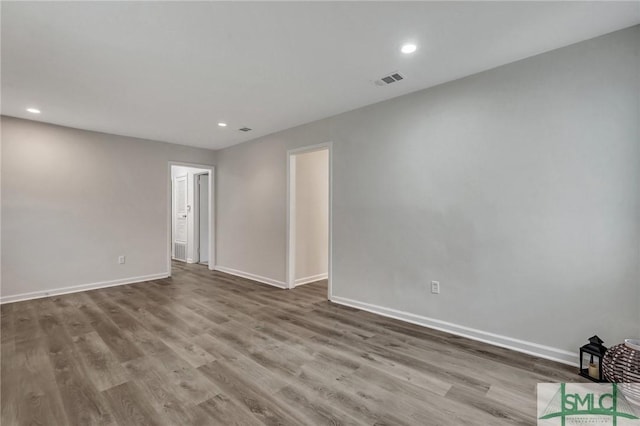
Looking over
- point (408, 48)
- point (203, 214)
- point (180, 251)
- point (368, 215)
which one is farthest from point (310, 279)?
point (180, 251)

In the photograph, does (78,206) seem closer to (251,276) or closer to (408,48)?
(251,276)

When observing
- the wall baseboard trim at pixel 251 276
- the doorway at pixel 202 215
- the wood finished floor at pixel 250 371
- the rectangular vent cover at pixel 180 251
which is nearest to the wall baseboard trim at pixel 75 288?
the wood finished floor at pixel 250 371

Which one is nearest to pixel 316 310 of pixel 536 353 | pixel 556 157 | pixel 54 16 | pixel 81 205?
pixel 536 353

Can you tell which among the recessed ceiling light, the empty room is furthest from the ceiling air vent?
the recessed ceiling light

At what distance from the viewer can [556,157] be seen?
2344 millimetres

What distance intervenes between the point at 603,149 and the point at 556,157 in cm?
27

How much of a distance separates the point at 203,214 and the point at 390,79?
5432 mm

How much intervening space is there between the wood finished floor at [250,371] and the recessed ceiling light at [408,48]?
2.51m

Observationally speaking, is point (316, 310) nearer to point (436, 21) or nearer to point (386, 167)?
point (386, 167)

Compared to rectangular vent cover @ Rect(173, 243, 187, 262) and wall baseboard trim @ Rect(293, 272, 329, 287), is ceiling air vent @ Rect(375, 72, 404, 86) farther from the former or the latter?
rectangular vent cover @ Rect(173, 243, 187, 262)

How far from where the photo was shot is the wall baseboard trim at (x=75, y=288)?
3905 mm

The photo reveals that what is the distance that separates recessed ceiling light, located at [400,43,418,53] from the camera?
7.34 ft

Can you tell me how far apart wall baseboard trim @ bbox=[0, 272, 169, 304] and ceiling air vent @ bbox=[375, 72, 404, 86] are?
16.0 ft

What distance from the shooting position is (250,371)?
2193 mm
